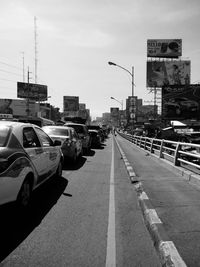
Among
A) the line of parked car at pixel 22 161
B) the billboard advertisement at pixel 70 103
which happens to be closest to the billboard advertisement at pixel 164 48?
the billboard advertisement at pixel 70 103

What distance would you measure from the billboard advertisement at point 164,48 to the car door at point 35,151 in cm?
6321

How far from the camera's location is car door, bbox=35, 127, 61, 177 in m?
8.52

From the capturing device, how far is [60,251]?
4.56 metres

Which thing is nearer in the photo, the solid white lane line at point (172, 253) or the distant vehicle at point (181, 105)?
the solid white lane line at point (172, 253)

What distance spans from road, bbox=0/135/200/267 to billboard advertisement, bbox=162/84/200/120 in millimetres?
50276

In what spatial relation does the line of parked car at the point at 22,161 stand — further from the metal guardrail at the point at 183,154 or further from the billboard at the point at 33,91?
the billboard at the point at 33,91

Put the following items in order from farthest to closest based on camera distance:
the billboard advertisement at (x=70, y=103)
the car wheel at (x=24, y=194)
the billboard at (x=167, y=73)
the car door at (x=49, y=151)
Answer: the billboard advertisement at (x=70, y=103)
the billboard at (x=167, y=73)
the car door at (x=49, y=151)
the car wheel at (x=24, y=194)

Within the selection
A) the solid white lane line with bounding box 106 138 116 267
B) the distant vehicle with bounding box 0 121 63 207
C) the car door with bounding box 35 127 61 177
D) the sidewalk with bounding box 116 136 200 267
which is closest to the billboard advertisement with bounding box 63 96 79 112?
the sidewalk with bounding box 116 136 200 267

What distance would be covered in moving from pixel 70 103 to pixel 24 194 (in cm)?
9711

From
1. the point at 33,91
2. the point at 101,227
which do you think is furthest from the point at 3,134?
the point at 33,91

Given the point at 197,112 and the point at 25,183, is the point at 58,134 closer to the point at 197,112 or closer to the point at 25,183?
the point at 25,183

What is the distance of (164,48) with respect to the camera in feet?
229

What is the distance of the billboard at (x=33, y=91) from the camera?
75.8 m

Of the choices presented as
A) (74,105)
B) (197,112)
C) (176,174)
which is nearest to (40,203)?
(176,174)
